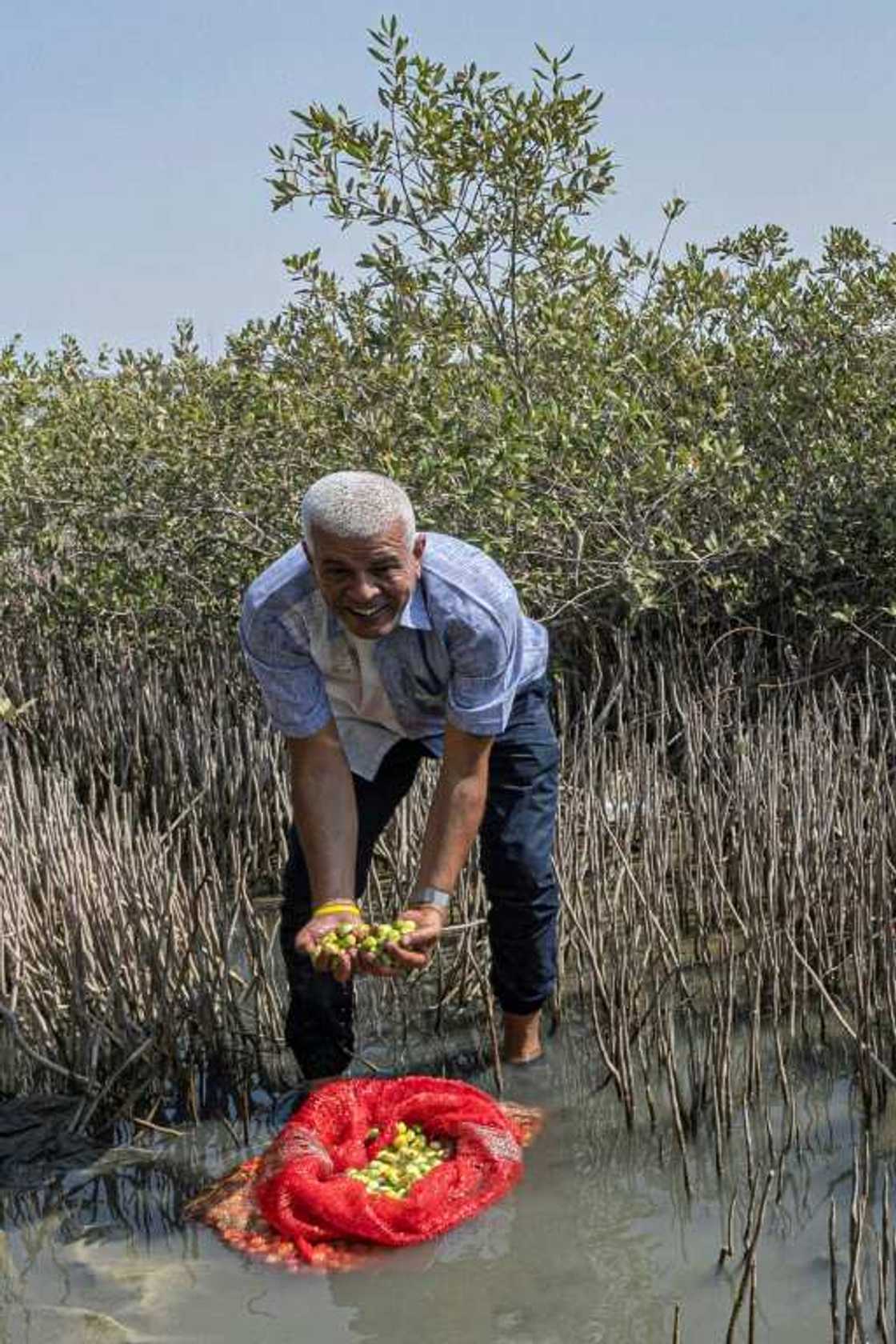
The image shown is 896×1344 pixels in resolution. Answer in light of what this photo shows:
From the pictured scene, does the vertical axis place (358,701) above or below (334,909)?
above

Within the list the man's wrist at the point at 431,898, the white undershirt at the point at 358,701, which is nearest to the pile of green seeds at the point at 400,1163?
the man's wrist at the point at 431,898

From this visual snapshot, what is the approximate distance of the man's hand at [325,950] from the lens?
9.39 feet

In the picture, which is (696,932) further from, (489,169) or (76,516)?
(76,516)

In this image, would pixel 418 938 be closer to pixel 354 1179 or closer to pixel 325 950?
pixel 325 950

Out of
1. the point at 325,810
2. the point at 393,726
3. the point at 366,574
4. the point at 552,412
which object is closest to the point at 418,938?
the point at 325,810

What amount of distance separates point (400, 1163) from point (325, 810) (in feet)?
2.31

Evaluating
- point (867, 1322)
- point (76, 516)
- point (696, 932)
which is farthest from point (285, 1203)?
point (76, 516)

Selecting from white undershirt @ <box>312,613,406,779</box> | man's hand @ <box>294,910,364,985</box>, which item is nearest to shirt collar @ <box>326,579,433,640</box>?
white undershirt @ <box>312,613,406,779</box>

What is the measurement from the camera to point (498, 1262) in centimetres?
293

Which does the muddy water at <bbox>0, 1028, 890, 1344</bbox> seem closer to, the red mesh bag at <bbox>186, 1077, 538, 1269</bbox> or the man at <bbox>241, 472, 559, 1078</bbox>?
the red mesh bag at <bbox>186, 1077, 538, 1269</bbox>

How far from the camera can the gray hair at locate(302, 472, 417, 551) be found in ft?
8.78

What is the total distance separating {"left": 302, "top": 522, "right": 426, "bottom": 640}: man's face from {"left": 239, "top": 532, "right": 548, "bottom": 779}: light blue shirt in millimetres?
106

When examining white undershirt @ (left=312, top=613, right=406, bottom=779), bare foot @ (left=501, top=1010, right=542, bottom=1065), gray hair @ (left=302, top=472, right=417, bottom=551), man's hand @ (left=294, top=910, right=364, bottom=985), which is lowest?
bare foot @ (left=501, top=1010, right=542, bottom=1065)

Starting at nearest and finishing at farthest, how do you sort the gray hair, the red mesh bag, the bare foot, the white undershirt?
the gray hair < the red mesh bag < the white undershirt < the bare foot
